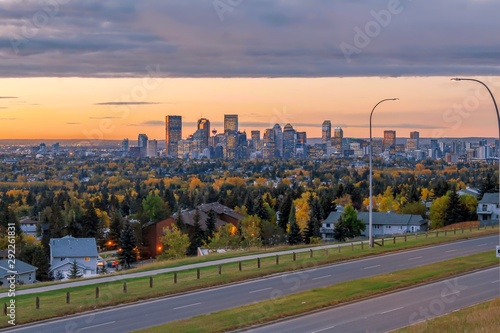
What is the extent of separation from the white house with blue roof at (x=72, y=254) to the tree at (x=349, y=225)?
1044 inches

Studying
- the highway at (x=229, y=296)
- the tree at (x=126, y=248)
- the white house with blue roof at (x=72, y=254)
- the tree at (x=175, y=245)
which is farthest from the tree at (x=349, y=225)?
the highway at (x=229, y=296)

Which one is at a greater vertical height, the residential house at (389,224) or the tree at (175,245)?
the tree at (175,245)

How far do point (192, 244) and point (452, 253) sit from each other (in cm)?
3823

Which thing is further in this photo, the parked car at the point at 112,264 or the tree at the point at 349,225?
the tree at the point at 349,225

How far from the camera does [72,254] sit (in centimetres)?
7244

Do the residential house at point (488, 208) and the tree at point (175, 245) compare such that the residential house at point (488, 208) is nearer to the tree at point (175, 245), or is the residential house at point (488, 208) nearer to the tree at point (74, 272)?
the tree at point (175, 245)

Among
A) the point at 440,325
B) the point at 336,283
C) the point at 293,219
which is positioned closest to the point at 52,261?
the point at 293,219

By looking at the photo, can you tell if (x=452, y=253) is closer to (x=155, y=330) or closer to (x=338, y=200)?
(x=155, y=330)

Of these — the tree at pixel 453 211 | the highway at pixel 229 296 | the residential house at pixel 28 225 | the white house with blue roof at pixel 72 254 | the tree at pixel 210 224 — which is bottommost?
the residential house at pixel 28 225

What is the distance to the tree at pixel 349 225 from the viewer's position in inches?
3253

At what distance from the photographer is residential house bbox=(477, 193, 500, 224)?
89438 millimetres

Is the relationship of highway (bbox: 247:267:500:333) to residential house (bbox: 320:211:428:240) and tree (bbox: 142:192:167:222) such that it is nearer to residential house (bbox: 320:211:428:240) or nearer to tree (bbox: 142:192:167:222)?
residential house (bbox: 320:211:428:240)

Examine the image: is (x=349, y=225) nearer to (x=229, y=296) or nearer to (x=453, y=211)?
(x=453, y=211)

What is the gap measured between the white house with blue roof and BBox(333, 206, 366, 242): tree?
2652 centimetres
